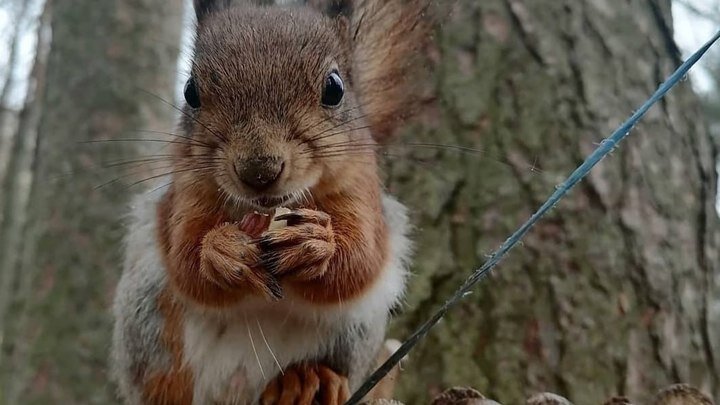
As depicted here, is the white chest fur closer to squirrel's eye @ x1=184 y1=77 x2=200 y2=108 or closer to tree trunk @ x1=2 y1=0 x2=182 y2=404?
squirrel's eye @ x1=184 y1=77 x2=200 y2=108

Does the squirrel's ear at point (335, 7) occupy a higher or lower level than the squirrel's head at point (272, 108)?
higher

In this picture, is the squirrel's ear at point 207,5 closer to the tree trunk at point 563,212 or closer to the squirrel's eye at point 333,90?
the squirrel's eye at point 333,90

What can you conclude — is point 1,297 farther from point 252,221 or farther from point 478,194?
point 252,221

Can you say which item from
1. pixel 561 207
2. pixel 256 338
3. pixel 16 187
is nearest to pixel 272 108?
pixel 256 338

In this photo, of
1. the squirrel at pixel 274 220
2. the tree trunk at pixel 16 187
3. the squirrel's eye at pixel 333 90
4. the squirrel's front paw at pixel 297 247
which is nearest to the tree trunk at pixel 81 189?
the squirrel at pixel 274 220

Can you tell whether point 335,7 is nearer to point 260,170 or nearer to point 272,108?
point 272,108

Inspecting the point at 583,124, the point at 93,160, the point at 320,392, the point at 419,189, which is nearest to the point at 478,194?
the point at 419,189

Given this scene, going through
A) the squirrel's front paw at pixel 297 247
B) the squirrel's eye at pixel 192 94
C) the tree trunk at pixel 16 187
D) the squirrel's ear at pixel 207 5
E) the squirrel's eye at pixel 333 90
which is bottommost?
the tree trunk at pixel 16 187
